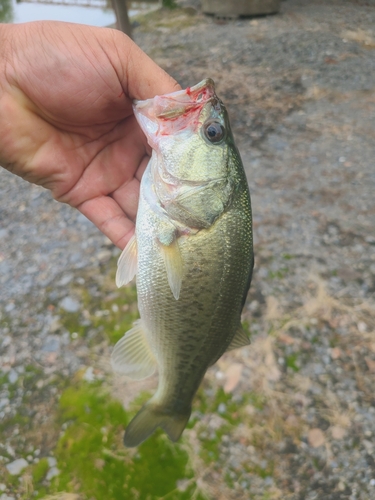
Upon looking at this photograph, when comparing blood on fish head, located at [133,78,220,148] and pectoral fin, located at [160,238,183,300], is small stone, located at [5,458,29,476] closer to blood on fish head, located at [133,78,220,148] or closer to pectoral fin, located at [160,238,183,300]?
pectoral fin, located at [160,238,183,300]

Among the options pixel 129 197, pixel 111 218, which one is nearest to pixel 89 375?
pixel 111 218

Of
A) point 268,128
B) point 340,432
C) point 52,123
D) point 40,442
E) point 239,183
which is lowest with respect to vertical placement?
point 340,432

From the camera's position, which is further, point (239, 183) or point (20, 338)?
point (20, 338)

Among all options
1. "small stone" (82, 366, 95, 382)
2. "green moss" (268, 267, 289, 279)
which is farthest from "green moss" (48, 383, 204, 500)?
"green moss" (268, 267, 289, 279)

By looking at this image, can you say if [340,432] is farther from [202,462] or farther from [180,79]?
[180,79]

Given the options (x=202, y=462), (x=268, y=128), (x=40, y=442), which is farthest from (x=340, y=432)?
(x=268, y=128)

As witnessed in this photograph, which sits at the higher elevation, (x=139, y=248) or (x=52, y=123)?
(x=52, y=123)
